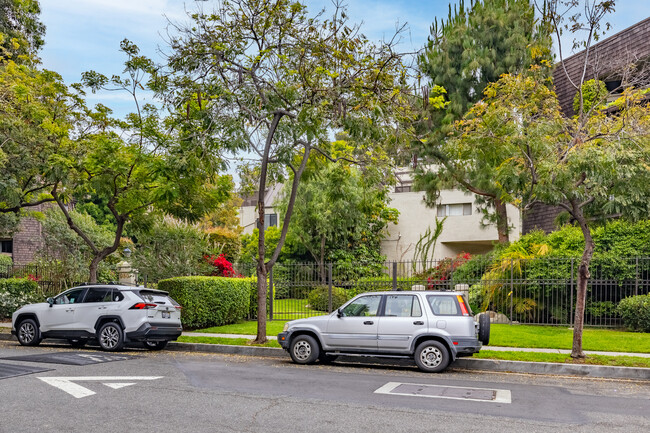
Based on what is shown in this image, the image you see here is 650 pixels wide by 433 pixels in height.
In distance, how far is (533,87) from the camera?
14.9 m

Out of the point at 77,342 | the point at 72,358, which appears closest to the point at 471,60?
the point at 77,342

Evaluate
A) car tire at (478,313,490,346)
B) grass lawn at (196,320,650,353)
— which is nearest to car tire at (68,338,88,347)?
grass lawn at (196,320,650,353)

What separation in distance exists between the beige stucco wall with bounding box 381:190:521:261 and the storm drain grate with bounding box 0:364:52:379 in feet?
82.6

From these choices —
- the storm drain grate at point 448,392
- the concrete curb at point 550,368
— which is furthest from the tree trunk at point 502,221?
the storm drain grate at point 448,392

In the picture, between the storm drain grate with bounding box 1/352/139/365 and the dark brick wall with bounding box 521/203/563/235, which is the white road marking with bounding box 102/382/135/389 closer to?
the storm drain grate with bounding box 1/352/139/365

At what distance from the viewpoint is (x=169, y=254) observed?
23.4 meters

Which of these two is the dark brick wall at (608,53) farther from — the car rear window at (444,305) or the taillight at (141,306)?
the taillight at (141,306)

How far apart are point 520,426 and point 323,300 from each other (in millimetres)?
14543

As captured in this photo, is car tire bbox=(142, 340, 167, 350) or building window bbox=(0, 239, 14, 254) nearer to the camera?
car tire bbox=(142, 340, 167, 350)

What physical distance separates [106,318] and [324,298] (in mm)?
8569

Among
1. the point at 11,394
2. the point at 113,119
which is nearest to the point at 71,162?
the point at 113,119

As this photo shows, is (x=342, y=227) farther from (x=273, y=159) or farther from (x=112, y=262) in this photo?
(x=273, y=159)

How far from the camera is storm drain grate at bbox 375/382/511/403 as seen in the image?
29.2ft

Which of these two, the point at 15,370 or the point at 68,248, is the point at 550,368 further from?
the point at 68,248
